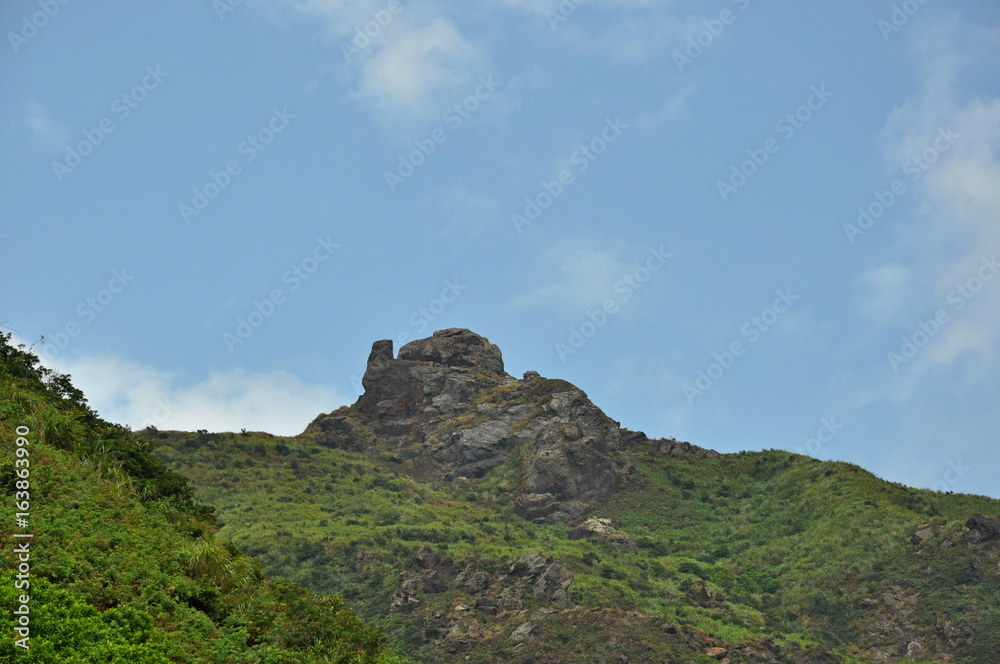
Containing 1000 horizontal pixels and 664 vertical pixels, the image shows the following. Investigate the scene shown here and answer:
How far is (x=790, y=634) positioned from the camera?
257 ft

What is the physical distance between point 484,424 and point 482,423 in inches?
16.9

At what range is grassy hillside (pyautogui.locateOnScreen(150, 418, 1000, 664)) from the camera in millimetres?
72062

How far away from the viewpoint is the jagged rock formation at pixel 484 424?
116500 millimetres

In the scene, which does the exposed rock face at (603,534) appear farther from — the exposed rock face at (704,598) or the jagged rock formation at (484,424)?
the exposed rock face at (704,598)

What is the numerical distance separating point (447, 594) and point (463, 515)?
2908cm

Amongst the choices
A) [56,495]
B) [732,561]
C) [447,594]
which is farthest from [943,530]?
[56,495]

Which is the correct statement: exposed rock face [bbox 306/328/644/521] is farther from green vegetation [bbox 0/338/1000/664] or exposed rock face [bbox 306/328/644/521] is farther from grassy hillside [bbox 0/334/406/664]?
grassy hillside [bbox 0/334/406/664]

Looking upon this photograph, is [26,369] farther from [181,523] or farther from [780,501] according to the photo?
[780,501]

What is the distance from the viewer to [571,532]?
10381 centimetres

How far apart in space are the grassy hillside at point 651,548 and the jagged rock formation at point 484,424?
12.5ft

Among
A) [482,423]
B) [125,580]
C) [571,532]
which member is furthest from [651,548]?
[125,580]

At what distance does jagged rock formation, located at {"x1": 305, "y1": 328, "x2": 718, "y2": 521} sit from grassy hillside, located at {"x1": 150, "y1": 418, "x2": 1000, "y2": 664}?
12.5 ft

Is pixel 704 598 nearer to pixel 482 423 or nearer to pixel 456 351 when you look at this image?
pixel 482 423

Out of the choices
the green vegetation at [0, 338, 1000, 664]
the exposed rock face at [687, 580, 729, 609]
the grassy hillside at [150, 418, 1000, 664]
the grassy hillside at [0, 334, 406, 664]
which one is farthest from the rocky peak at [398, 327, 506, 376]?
the grassy hillside at [0, 334, 406, 664]
